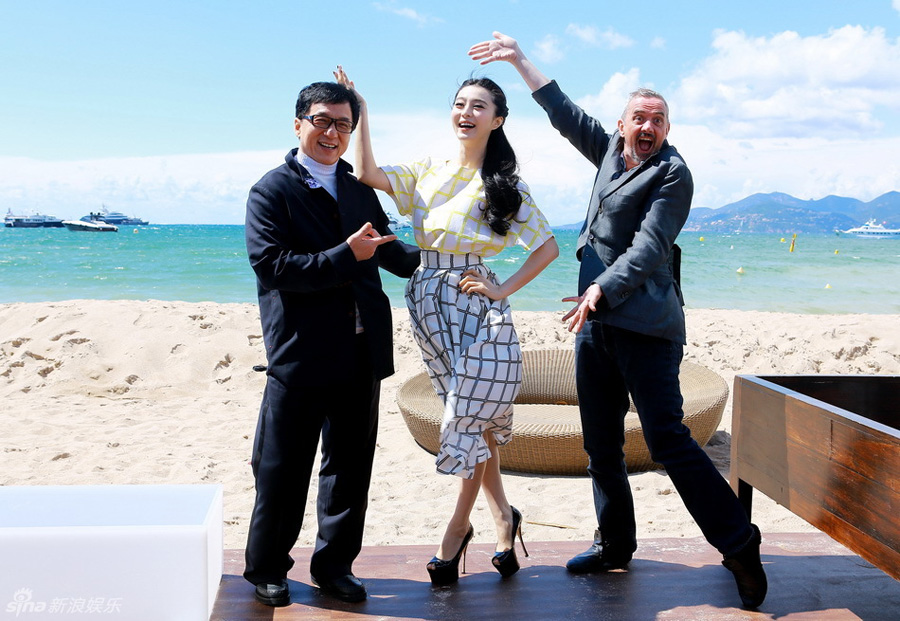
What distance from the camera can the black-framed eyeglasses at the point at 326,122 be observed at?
2381 mm

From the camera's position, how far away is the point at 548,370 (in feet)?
19.2

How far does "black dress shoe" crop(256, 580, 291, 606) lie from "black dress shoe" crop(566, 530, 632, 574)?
972 millimetres

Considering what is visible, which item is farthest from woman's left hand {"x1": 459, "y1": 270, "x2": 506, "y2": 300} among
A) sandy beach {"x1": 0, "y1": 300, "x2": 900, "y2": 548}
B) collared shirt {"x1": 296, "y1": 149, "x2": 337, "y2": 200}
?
sandy beach {"x1": 0, "y1": 300, "x2": 900, "y2": 548}

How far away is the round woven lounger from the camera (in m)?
4.58

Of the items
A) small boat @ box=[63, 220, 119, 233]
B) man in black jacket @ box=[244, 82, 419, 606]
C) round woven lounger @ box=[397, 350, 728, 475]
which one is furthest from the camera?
small boat @ box=[63, 220, 119, 233]

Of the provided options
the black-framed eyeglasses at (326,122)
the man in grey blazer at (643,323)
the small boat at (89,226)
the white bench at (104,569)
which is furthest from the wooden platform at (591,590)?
the small boat at (89,226)

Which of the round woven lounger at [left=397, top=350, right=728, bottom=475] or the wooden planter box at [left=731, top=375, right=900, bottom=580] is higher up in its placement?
the wooden planter box at [left=731, top=375, right=900, bottom=580]

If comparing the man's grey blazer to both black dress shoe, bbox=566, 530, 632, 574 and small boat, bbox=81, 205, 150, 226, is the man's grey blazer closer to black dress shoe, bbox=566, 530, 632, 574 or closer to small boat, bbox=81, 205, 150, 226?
black dress shoe, bbox=566, 530, 632, 574

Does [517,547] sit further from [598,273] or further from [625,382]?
[598,273]

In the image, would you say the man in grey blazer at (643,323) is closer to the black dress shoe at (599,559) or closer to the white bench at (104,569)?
the black dress shoe at (599,559)

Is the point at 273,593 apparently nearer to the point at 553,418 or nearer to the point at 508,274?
A: the point at 553,418

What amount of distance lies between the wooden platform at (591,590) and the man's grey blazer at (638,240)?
84cm

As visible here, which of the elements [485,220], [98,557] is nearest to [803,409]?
[485,220]

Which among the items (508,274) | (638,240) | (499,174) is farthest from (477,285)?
(508,274)
